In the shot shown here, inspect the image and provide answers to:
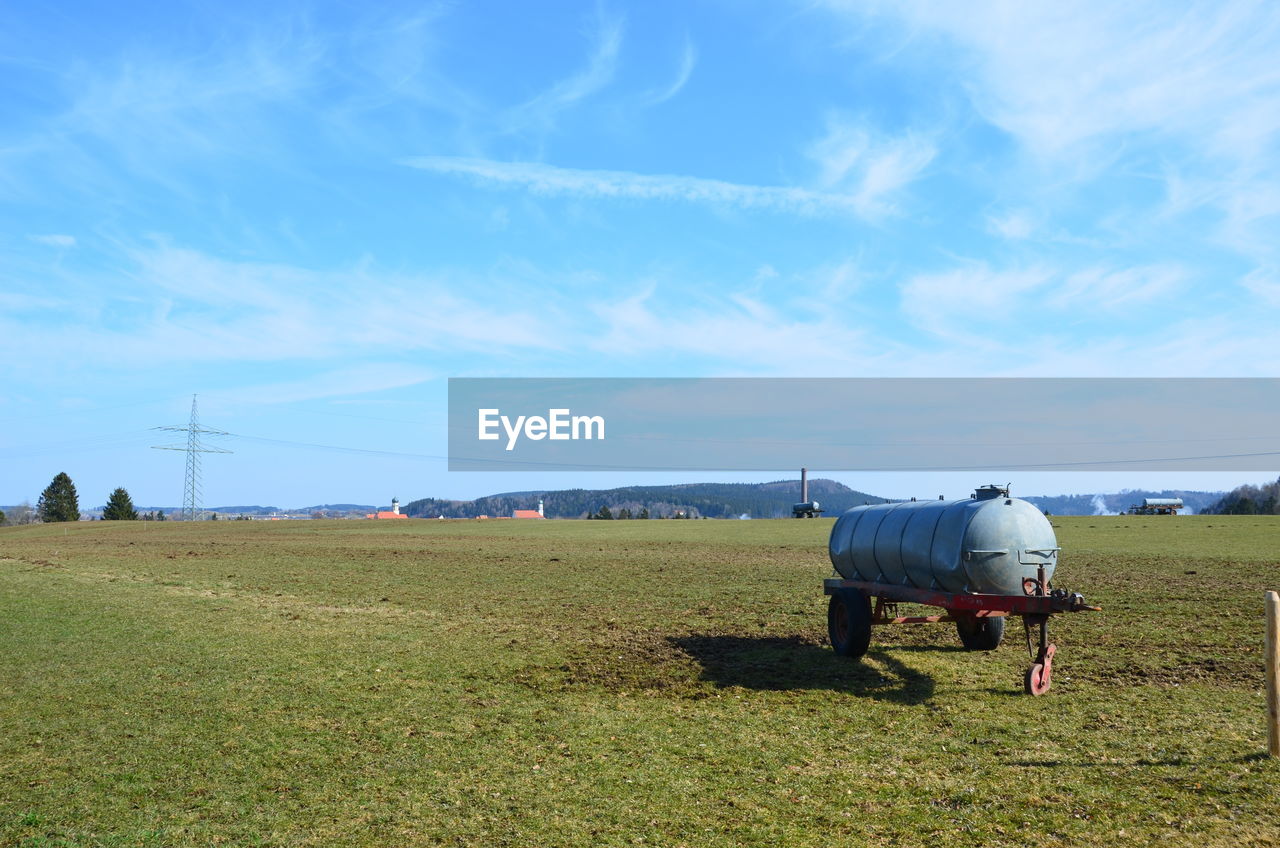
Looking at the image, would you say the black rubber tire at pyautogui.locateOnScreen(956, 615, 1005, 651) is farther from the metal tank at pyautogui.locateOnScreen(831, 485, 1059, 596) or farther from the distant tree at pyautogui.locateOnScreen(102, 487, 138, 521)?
the distant tree at pyautogui.locateOnScreen(102, 487, 138, 521)

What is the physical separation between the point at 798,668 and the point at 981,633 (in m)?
3.79

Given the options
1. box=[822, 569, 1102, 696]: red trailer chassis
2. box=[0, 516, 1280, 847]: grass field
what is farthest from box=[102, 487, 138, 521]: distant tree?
Answer: box=[822, 569, 1102, 696]: red trailer chassis

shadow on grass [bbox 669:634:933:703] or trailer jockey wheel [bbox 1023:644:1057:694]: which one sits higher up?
trailer jockey wheel [bbox 1023:644:1057:694]

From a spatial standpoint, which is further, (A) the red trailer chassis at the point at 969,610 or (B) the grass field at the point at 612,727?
(A) the red trailer chassis at the point at 969,610

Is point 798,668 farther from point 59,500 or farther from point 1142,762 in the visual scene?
point 59,500

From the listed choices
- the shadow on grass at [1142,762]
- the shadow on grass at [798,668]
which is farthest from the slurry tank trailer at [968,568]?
the shadow on grass at [1142,762]

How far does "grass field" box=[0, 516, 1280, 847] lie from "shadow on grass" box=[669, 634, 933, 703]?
0.09 metres

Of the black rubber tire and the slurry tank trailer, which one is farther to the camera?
the black rubber tire

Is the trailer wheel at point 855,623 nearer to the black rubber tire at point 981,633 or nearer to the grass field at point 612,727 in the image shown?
the grass field at point 612,727

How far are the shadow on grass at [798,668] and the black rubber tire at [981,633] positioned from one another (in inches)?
60.0

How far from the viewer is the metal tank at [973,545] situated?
14.3m

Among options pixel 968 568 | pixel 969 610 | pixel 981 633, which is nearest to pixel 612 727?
pixel 969 610

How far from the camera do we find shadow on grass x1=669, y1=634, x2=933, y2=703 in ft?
48.6

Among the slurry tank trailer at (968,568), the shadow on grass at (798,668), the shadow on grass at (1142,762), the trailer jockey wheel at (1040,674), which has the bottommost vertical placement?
the shadow on grass at (798,668)
